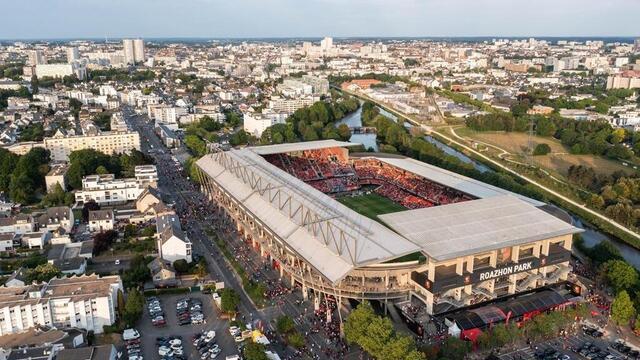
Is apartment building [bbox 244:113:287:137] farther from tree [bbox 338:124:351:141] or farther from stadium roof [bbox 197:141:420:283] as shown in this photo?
stadium roof [bbox 197:141:420:283]

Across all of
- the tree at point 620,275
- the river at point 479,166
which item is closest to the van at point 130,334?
the tree at point 620,275

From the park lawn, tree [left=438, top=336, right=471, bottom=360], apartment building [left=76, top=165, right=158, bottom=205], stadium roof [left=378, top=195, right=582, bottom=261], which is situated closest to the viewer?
tree [left=438, top=336, right=471, bottom=360]

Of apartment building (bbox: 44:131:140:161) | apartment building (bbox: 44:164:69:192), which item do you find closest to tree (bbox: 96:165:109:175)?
apartment building (bbox: 44:164:69:192)

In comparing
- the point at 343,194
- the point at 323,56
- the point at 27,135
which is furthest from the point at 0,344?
the point at 323,56

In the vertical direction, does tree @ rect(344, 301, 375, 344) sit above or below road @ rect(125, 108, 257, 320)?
above

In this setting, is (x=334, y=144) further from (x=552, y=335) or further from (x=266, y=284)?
(x=552, y=335)
